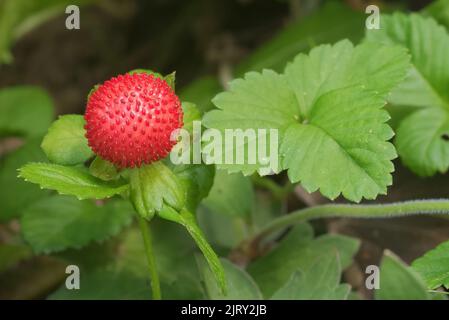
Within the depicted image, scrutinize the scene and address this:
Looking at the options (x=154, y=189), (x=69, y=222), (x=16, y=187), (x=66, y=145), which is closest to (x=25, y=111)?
(x=16, y=187)

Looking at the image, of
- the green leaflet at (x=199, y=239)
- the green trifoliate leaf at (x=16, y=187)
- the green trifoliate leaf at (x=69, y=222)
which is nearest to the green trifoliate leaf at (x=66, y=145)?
the green leaflet at (x=199, y=239)

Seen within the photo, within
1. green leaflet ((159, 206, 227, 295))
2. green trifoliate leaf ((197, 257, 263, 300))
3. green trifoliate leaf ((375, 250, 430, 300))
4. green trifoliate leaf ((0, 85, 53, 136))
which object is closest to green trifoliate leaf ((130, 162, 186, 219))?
green leaflet ((159, 206, 227, 295))

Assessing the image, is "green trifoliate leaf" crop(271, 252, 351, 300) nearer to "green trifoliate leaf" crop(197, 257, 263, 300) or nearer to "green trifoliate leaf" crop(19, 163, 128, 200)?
"green trifoliate leaf" crop(197, 257, 263, 300)

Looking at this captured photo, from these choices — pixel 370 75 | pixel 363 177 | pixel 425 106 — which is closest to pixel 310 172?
pixel 363 177

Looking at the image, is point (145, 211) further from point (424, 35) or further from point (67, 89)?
point (67, 89)

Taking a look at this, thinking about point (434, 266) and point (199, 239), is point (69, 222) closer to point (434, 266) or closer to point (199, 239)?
point (199, 239)

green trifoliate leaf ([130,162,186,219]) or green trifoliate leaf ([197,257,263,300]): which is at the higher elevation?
green trifoliate leaf ([130,162,186,219])
